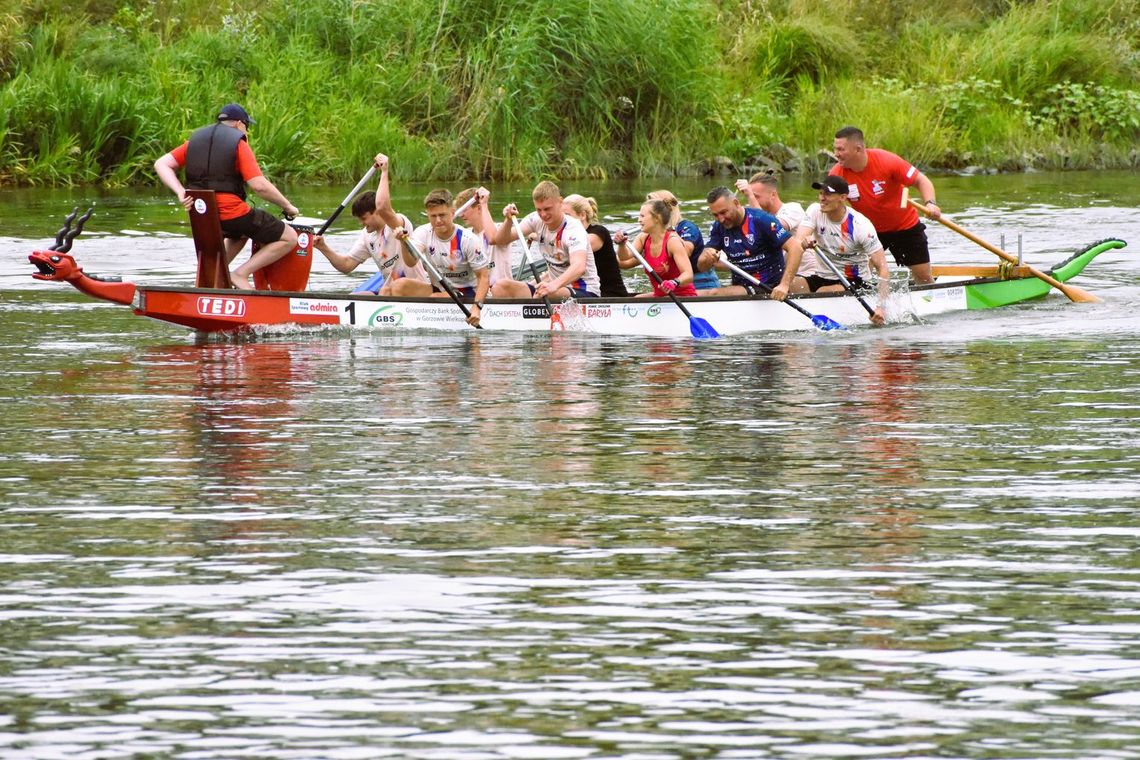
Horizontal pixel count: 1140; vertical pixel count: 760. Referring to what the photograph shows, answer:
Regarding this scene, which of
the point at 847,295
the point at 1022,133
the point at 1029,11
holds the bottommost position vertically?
the point at 847,295

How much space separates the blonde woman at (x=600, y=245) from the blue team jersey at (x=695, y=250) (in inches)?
22.9

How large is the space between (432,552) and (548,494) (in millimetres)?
1184

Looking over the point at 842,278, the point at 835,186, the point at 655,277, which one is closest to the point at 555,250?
the point at 655,277

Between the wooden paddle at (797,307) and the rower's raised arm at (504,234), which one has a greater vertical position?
the rower's raised arm at (504,234)

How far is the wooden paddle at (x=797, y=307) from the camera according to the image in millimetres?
14508

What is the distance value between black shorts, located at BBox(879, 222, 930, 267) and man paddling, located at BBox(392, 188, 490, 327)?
150 inches

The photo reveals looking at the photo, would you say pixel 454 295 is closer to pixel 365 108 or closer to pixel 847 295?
pixel 847 295

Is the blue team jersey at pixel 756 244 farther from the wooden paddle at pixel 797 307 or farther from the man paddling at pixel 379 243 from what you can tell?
the man paddling at pixel 379 243

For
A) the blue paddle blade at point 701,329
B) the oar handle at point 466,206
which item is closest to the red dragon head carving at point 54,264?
the oar handle at point 466,206

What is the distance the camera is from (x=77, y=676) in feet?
17.9

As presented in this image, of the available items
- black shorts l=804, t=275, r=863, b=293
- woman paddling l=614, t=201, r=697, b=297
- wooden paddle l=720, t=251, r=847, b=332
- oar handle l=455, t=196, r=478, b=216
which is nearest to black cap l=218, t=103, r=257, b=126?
oar handle l=455, t=196, r=478, b=216

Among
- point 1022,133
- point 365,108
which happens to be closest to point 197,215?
point 365,108

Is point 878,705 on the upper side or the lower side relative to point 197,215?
lower

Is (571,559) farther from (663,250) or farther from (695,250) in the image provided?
(695,250)
